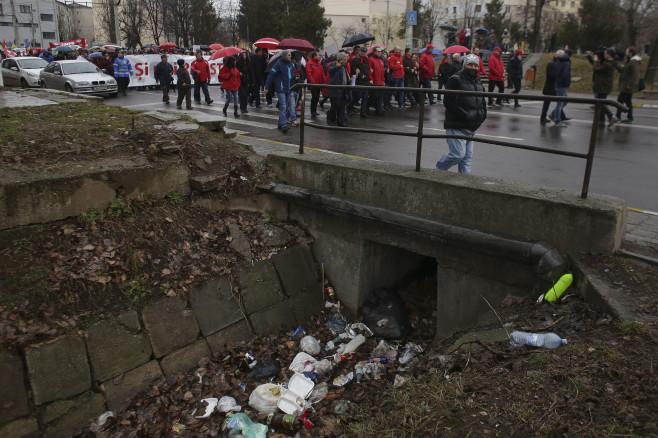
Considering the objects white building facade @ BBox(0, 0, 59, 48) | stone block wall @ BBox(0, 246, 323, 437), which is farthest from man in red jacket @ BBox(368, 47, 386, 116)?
white building facade @ BBox(0, 0, 59, 48)

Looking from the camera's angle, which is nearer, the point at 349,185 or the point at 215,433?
the point at 215,433

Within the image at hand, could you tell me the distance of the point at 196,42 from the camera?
5047 centimetres

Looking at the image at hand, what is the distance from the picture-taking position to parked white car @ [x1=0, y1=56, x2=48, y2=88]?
22812mm

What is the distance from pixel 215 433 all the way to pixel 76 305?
68.8 inches

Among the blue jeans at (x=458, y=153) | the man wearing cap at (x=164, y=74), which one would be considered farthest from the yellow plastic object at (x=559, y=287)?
the man wearing cap at (x=164, y=74)

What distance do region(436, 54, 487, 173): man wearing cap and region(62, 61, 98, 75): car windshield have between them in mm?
18612

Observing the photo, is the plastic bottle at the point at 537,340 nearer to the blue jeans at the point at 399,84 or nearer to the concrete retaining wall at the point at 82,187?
the concrete retaining wall at the point at 82,187

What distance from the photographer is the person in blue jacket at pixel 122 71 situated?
20.8 meters

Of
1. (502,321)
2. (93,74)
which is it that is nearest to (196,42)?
(93,74)

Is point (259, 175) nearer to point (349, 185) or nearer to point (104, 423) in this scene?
point (349, 185)

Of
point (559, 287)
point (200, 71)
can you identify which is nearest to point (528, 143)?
point (559, 287)

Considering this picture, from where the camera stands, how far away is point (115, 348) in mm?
4684

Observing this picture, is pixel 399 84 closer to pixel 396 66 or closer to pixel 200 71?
pixel 396 66

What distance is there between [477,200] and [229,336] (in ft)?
9.87
